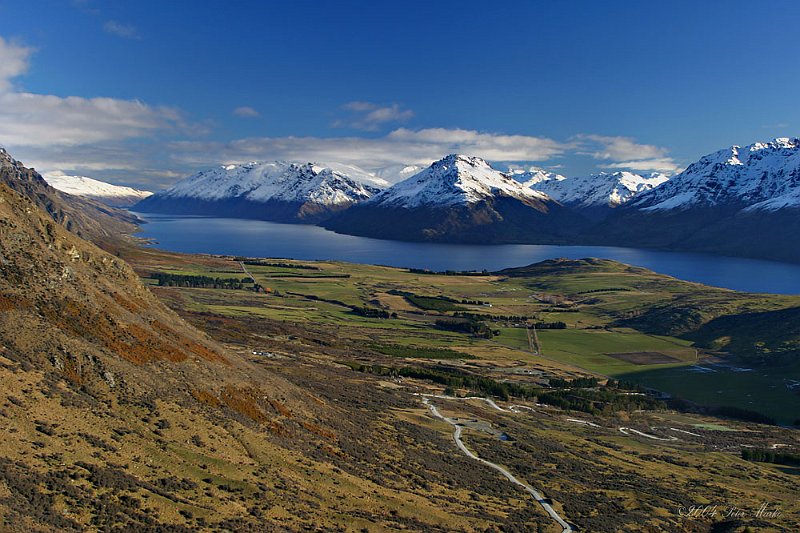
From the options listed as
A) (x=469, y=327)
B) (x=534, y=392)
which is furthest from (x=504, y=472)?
(x=469, y=327)

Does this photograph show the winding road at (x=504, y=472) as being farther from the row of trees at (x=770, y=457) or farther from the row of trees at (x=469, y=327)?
the row of trees at (x=469, y=327)

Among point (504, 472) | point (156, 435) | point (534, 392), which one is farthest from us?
point (534, 392)

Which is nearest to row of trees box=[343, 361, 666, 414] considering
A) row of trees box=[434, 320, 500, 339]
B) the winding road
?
the winding road

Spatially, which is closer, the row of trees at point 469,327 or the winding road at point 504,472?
the winding road at point 504,472

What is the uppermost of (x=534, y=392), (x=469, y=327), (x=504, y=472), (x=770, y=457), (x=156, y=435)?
(x=156, y=435)

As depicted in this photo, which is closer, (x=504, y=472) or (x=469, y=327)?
(x=504, y=472)

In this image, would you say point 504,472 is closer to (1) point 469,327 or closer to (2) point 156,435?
(2) point 156,435

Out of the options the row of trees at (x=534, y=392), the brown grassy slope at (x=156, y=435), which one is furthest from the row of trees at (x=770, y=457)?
the brown grassy slope at (x=156, y=435)

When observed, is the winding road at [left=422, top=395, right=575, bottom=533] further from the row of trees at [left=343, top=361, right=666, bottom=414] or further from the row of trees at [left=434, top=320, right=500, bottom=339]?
the row of trees at [left=434, top=320, right=500, bottom=339]

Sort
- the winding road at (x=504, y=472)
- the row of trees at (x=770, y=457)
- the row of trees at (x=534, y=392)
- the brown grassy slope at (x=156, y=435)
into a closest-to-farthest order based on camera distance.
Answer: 1. the brown grassy slope at (x=156, y=435)
2. the winding road at (x=504, y=472)
3. the row of trees at (x=770, y=457)
4. the row of trees at (x=534, y=392)

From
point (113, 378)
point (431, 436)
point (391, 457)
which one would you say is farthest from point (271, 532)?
point (431, 436)

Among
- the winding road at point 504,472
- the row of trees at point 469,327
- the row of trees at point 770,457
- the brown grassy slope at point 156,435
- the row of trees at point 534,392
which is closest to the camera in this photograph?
the brown grassy slope at point 156,435
